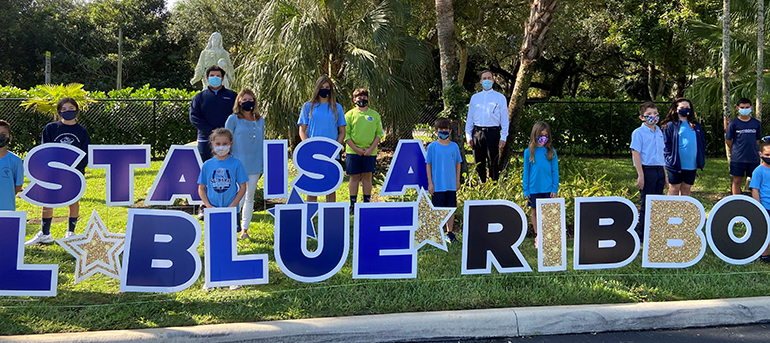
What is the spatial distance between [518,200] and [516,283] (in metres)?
2.29

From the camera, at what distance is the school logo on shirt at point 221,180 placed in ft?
16.6

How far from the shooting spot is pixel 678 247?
17.7ft

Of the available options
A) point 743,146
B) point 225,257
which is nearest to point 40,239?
point 225,257

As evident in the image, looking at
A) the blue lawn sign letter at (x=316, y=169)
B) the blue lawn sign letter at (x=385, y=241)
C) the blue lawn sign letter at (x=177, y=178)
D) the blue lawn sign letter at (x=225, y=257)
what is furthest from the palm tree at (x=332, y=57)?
the blue lawn sign letter at (x=225, y=257)

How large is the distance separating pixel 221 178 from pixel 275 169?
0.49 m

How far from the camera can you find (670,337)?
4.32 metres

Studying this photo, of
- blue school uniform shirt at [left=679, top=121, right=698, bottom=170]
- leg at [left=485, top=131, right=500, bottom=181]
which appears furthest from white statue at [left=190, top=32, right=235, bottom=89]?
blue school uniform shirt at [left=679, top=121, right=698, bottom=170]

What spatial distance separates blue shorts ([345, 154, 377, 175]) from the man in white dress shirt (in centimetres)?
123

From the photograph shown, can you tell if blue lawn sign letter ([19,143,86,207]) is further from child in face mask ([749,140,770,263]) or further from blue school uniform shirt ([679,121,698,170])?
blue school uniform shirt ([679,121,698,170])

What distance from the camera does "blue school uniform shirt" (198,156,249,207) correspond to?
5.06m

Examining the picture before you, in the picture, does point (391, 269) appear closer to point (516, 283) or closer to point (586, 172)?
point (516, 283)

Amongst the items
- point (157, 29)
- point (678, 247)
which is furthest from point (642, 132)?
point (157, 29)

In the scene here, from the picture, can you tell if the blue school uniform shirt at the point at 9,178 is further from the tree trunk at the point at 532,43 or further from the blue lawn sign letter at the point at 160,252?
the tree trunk at the point at 532,43

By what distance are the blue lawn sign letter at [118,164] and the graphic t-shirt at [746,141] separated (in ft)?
21.4
